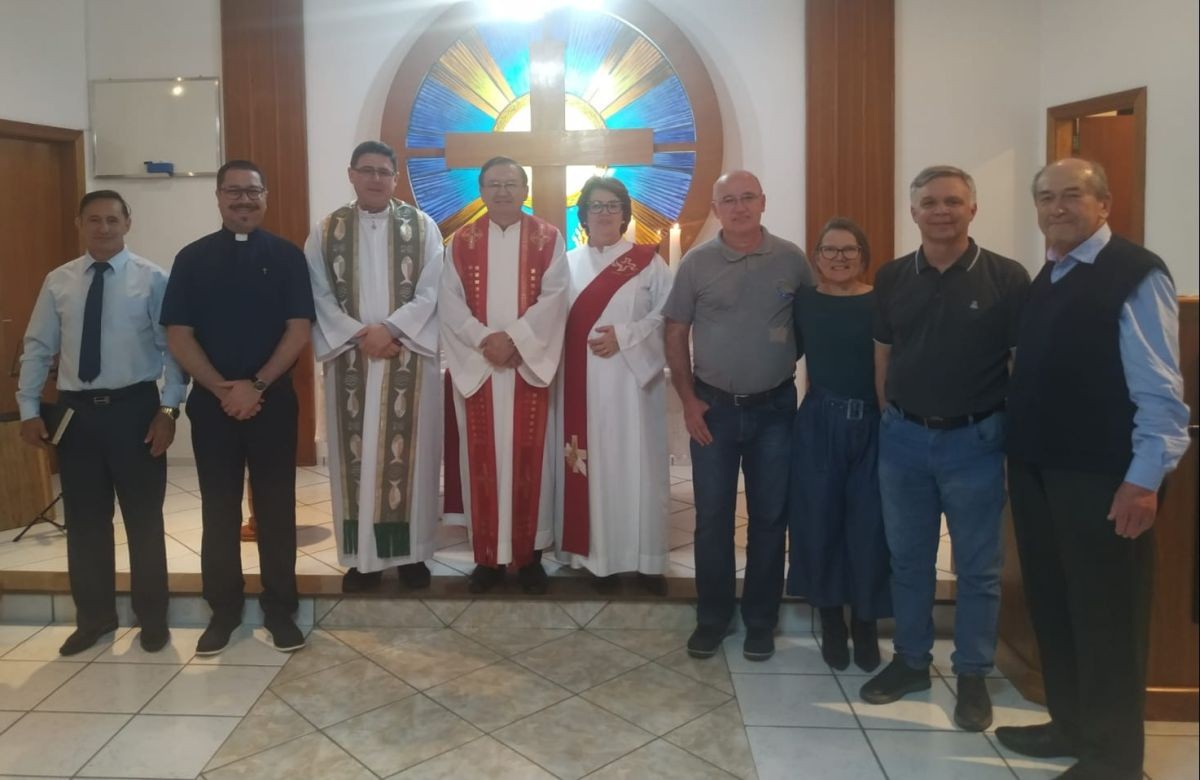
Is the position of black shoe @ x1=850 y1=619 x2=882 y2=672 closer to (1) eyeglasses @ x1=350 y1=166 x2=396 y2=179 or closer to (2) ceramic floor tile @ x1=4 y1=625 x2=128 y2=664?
(1) eyeglasses @ x1=350 y1=166 x2=396 y2=179

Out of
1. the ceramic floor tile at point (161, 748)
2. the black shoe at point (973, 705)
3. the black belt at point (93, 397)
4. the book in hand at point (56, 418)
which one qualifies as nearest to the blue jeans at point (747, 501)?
the black shoe at point (973, 705)

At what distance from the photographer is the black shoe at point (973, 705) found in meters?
2.22

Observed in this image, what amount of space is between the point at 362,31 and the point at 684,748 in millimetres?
3907

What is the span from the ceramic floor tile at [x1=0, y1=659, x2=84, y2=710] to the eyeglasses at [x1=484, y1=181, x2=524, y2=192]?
75.1 inches

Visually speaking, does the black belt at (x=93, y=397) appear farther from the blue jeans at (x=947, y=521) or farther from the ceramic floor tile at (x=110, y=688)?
the blue jeans at (x=947, y=521)

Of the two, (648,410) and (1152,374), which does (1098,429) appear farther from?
(648,410)

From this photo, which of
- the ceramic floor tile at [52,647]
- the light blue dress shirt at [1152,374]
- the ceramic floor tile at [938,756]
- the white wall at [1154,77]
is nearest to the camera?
the white wall at [1154,77]

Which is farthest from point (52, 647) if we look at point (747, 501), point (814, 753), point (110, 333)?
point (814, 753)

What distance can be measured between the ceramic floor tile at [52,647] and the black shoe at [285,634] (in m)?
0.53

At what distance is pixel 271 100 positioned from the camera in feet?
15.0

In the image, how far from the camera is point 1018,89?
14.4 feet

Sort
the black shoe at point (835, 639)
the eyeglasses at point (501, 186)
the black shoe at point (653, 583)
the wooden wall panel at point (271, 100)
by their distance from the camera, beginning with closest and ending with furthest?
1. the black shoe at point (835, 639)
2. the eyeglasses at point (501, 186)
3. the black shoe at point (653, 583)
4. the wooden wall panel at point (271, 100)

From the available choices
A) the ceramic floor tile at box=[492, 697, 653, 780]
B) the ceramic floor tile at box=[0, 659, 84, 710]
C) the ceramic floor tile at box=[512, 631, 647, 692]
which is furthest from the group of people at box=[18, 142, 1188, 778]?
the ceramic floor tile at box=[492, 697, 653, 780]

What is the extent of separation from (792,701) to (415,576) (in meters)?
1.32
